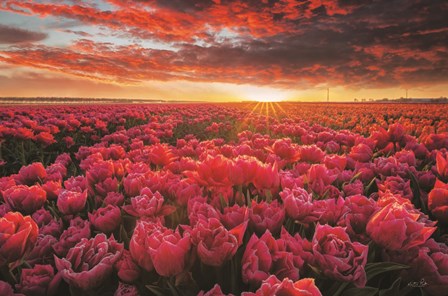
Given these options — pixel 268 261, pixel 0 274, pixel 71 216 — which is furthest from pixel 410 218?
pixel 0 274

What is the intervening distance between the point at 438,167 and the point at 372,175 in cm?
50

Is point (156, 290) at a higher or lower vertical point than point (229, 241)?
lower

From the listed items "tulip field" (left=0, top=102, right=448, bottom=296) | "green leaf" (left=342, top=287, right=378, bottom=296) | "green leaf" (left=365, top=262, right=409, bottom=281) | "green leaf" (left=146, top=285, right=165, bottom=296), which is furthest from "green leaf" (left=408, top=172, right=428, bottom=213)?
"green leaf" (left=146, top=285, right=165, bottom=296)

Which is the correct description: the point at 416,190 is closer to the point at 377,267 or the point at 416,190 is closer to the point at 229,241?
the point at 377,267

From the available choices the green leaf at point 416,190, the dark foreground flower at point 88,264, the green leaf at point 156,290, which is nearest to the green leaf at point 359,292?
the green leaf at point 156,290

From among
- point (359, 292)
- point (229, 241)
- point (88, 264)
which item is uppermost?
point (229, 241)

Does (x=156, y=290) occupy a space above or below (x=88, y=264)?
below

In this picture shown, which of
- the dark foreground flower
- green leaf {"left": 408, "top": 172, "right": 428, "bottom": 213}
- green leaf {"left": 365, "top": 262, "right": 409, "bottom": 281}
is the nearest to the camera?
the dark foreground flower

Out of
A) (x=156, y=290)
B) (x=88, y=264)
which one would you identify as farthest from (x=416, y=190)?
(x=88, y=264)

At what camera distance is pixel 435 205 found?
5.91 feet

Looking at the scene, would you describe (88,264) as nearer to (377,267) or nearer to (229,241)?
(229,241)

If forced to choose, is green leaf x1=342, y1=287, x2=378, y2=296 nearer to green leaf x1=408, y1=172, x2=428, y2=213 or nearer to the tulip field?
the tulip field

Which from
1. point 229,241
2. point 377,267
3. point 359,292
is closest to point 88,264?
point 229,241

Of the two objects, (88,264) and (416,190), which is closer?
(88,264)
